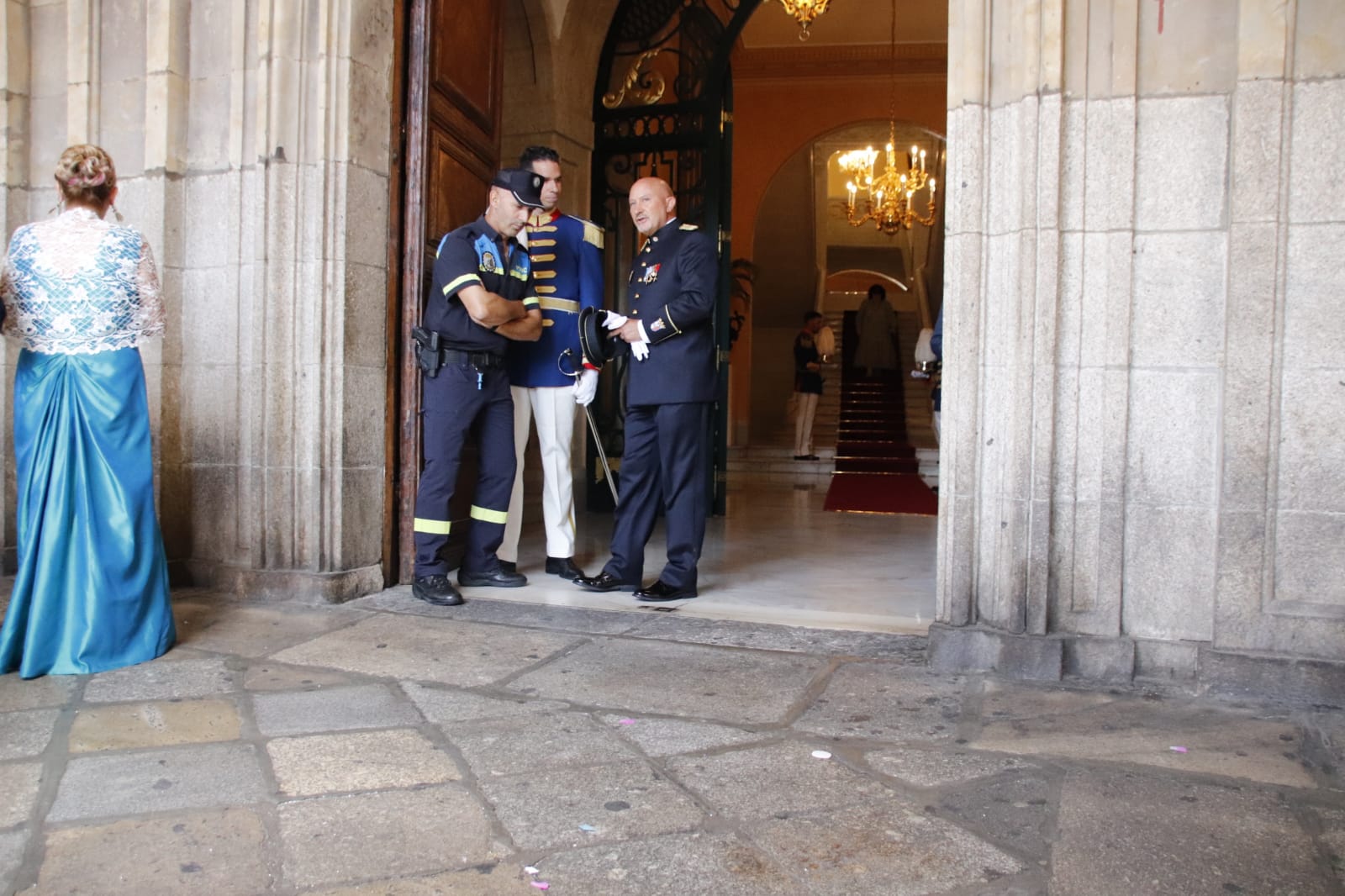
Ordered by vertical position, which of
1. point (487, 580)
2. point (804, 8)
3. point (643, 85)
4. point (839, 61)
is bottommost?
point (487, 580)

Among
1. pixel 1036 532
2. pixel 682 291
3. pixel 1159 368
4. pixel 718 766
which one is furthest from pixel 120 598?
pixel 1159 368

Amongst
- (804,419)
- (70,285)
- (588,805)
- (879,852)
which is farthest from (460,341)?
(804,419)

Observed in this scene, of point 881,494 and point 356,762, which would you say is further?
point 881,494

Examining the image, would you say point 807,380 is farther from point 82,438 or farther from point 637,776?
point 637,776

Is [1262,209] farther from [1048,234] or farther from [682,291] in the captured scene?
[682,291]

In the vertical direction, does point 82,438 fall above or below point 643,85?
below

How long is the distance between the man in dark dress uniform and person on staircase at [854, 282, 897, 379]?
48.6 feet

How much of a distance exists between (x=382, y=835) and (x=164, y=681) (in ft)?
4.94

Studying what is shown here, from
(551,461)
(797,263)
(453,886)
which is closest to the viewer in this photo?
(453,886)

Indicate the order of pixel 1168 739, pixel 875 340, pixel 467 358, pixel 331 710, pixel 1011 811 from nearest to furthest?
pixel 1011 811
pixel 1168 739
pixel 331 710
pixel 467 358
pixel 875 340

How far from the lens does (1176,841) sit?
2.12 metres

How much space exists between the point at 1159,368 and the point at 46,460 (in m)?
3.53

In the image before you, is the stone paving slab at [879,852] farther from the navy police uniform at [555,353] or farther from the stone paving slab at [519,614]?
the navy police uniform at [555,353]

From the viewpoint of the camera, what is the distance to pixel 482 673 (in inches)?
133
